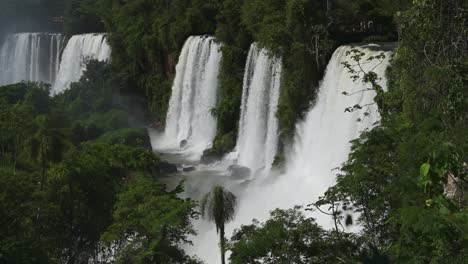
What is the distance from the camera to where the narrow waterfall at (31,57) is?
173ft

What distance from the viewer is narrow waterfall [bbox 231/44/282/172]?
83.0ft

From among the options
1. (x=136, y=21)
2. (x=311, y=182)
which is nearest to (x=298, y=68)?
(x=311, y=182)

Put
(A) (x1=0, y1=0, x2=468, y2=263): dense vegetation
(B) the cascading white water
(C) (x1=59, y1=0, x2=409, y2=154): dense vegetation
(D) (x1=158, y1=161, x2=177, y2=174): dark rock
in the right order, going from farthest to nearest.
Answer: (B) the cascading white water
(D) (x1=158, y1=161, x2=177, y2=174): dark rock
(C) (x1=59, y1=0, x2=409, y2=154): dense vegetation
(A) (x1=0, y1=0, x2=468, y2=263): dense vegetation

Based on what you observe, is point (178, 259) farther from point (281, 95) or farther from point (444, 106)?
point (281, 95)

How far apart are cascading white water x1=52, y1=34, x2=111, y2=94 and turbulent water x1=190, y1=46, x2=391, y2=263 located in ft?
84.0

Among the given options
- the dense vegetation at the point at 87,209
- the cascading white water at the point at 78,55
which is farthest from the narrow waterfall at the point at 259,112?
the cascading white water at the point at 78,55

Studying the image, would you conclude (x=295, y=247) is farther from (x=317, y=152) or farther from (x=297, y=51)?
(x=297, y=51)

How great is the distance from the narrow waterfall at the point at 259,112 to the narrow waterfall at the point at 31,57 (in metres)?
29.6

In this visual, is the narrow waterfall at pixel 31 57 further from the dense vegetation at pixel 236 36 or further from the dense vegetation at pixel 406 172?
the dense vegetation at pixel 406 172

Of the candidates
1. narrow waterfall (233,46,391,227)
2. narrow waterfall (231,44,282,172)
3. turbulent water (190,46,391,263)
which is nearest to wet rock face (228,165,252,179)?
narrow waterfall (231,44,282,172)

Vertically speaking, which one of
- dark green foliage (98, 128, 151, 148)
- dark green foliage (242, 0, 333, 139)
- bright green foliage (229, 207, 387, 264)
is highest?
dark green foliage (242, 0, 333, 139)

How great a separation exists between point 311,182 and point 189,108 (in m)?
14.2

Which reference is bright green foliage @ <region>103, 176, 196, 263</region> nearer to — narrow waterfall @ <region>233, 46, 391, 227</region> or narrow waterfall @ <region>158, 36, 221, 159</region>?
narrow waterfall @ <region>233, 46, 391, 227</region>

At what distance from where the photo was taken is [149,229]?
13141 millimetres
